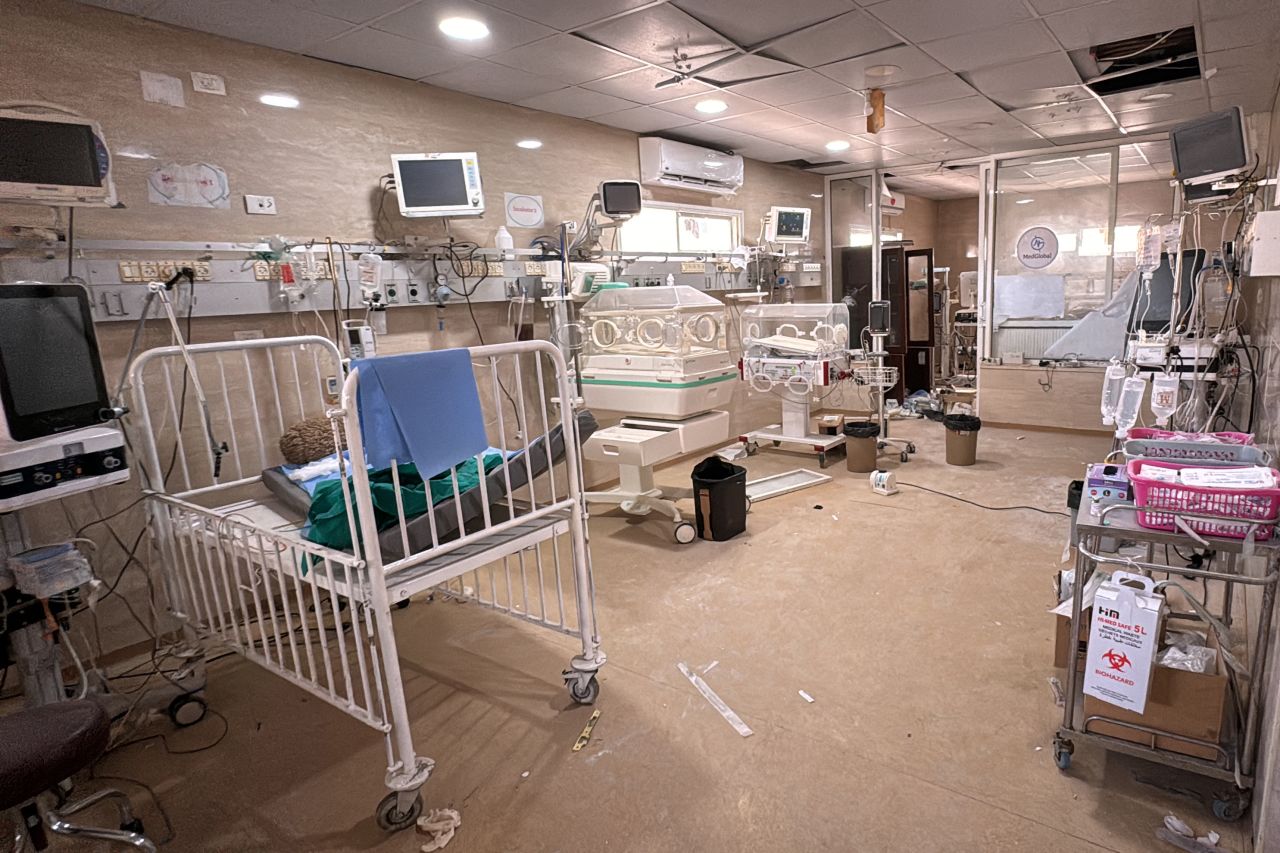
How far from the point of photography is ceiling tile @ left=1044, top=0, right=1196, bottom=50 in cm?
302

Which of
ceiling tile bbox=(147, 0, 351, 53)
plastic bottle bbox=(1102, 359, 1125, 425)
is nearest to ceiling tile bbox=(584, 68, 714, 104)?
ceiling tile bbox=(147, 0, 351, 53)

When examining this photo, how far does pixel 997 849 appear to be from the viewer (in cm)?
169

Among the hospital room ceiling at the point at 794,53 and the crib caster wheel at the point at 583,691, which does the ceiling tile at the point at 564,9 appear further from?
the crib caster wheel at the point at 583,691

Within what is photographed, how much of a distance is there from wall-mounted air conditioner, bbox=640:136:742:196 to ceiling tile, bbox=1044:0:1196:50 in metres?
2.49

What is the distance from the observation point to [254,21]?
2773 millimetres

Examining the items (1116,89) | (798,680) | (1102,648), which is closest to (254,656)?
(798,680)

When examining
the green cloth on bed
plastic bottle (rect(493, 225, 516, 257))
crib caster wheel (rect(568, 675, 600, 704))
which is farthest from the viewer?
plastic bottle (rect(493, 225, 516, 257))

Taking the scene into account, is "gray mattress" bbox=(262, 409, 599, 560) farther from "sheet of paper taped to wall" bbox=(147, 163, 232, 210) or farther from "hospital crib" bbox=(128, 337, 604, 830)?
"sheet of paper taped to wall" bbox=(147, 163, 232, 210)

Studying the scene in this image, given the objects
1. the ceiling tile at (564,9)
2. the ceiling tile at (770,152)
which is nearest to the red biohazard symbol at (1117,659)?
the ceiling tile at (564,9)

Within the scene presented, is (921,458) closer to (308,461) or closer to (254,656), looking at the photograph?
(308,461)

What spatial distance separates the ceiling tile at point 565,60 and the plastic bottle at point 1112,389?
2879 mm

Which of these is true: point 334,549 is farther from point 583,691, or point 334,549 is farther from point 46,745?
point 583,691

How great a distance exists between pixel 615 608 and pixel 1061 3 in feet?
10.7

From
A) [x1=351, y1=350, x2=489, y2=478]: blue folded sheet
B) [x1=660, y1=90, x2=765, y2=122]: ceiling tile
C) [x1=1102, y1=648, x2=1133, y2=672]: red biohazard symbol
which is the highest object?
[x1=660, y1=90, x2=765, y2=122]: ceiling tile
